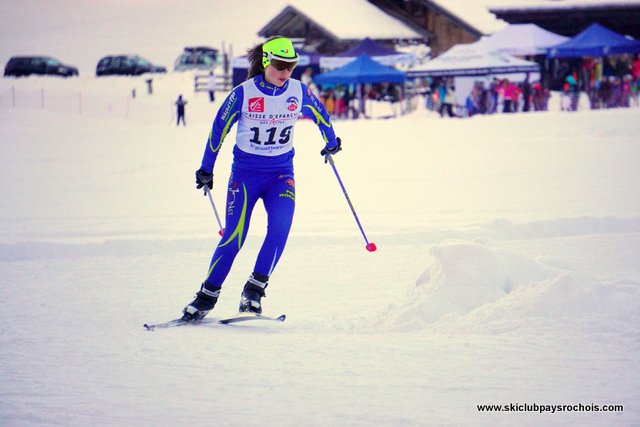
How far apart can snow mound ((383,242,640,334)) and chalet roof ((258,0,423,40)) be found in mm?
35698

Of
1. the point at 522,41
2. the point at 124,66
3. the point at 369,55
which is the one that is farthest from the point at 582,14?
the point at 124,66

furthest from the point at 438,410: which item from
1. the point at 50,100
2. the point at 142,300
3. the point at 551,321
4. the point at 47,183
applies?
the point at 50,100

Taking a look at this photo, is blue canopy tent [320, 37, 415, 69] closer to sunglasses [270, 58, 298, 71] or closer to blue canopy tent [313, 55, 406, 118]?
blue canopy tent [313, 55, 406, 118]

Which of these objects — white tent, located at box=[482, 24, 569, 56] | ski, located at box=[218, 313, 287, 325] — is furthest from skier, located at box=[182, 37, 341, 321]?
white tent, located at box=[482, 24, 569, 56]

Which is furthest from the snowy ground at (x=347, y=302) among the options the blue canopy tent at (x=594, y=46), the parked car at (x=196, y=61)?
the parked car at (x=196, y=61)

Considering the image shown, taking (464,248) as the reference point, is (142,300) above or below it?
below

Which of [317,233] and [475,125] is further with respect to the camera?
[475,125]

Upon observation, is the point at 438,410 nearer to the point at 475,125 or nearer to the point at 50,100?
the point at 475,125

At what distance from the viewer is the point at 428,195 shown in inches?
582

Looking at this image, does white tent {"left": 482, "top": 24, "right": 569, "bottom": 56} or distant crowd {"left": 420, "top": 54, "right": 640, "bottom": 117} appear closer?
distant crowd {"left": 420, "top": 54, "right": 640, "bottom": 117}

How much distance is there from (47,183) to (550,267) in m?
12.4

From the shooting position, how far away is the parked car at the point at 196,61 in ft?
159

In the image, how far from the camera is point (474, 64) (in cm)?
2991

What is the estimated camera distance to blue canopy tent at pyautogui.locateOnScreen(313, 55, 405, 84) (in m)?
31.7
